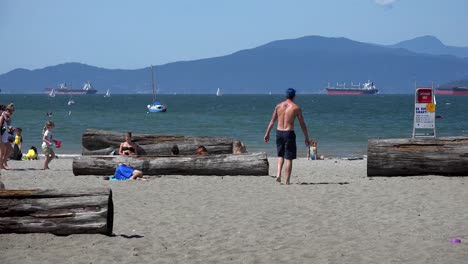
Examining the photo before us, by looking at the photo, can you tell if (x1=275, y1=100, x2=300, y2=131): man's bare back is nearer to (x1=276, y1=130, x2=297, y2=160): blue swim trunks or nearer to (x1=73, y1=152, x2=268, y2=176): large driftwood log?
(x1=276, y1=130, x2=297, y2=160): blue swim trunks

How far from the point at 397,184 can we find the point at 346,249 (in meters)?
5.62

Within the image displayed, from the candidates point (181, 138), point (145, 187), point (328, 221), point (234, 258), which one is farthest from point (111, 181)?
point (234, 258)

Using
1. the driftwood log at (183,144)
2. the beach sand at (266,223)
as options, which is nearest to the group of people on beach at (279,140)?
the beach sand at (266,223)

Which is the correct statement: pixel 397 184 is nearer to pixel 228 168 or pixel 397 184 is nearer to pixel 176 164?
pixel 228 168

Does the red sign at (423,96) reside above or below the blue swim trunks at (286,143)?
above

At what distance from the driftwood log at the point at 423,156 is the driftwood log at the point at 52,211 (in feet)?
24.1

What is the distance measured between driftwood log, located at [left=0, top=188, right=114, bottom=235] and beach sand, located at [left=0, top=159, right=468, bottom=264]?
107 millimetres

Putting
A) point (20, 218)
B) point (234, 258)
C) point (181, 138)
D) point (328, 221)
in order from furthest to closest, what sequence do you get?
1. point (181, 138)
2. point (328, 221)
3. point (20, 218)
4. point (234, 258)

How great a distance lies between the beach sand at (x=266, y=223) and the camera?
7496 mm

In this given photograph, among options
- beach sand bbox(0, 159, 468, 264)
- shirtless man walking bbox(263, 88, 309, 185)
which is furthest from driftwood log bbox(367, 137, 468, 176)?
shirtless man walking bbox(263, 88, 309, 185)

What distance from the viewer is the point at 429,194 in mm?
11891

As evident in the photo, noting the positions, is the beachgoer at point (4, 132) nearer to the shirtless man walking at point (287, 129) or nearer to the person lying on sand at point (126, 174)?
the person lying on sand at point (126, 174)

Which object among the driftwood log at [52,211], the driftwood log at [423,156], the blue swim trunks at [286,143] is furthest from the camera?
the driftwood log at [423,156]

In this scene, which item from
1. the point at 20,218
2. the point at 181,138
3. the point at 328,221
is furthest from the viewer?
the point at 181,138
